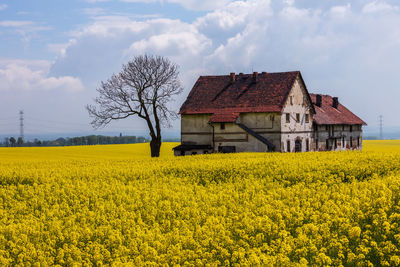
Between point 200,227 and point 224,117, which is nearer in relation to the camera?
point 200,227

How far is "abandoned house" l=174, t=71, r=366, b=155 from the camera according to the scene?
47.7 metres

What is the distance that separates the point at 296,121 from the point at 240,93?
22.8 feet

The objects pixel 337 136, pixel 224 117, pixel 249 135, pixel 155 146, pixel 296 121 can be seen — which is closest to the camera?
pixel 249 135

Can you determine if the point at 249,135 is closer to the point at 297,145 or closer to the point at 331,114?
the point at 297,145

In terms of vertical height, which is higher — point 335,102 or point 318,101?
point 335,102

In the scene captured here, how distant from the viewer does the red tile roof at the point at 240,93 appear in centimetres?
4919

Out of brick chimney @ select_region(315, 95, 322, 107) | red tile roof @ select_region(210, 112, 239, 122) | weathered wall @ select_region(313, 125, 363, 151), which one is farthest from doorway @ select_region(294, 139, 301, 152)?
brick chimney @ select_region(315, 95, 322, 107)

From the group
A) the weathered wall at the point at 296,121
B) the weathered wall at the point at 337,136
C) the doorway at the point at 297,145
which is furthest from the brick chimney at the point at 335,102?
the doorway at the point at 297,145

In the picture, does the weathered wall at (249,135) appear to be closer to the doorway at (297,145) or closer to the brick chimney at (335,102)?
the doorway at (297,145)

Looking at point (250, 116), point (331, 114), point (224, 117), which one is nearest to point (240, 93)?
point (250, 116)

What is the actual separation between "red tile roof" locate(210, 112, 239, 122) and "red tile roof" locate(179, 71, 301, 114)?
814 mm

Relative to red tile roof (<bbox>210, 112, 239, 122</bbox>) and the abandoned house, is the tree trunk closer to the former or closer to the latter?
the abandoned house

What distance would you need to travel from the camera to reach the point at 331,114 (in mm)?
62000

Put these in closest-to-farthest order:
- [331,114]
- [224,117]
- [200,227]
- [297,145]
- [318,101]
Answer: [200,227] → [224,117] → [297,145] → [331,114] → [318,101]
